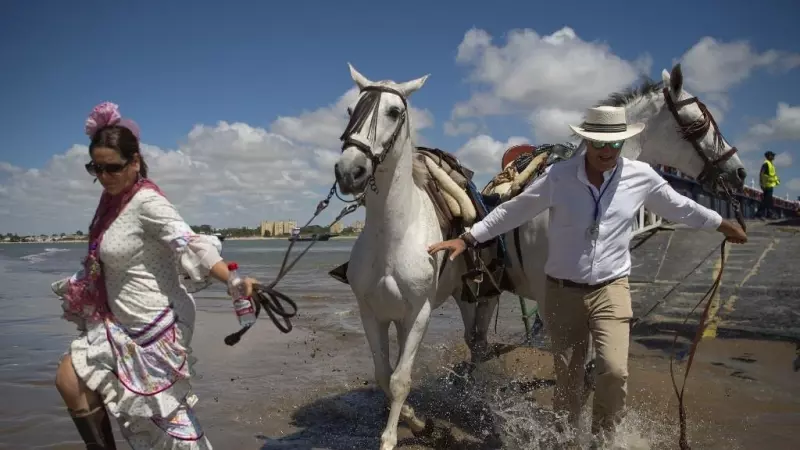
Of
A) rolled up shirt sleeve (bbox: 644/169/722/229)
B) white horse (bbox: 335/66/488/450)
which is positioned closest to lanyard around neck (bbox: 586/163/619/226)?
rolled up shirt sleeve (bbox: 644/169/722/229)

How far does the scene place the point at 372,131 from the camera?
358 cm

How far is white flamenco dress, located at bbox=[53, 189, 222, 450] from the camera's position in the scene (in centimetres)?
274

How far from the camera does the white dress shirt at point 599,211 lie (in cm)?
358

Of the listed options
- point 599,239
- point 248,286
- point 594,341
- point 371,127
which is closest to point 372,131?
point 371,127

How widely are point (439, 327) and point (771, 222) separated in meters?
14.0

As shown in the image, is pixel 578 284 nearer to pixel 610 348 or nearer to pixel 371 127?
pixel 610 348

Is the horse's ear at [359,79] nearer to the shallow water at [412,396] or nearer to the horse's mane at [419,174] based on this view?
the horse's mane at [419,174]

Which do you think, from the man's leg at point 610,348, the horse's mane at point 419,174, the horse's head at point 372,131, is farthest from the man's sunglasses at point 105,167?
the man's leg at point 610,348

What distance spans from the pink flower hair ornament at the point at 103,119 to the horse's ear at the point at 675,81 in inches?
155

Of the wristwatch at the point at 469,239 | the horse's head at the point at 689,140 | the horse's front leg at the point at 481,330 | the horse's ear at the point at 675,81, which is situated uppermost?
the horse's ear at the point at 675,81

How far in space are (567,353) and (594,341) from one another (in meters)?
0.25

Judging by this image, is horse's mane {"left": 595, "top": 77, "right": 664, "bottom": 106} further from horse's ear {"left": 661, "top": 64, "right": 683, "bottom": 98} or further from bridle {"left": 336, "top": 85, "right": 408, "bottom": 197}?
bridle {"left": 336, "top": 85, "right": 408, "bottom": 197}

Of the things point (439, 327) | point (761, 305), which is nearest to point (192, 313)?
point (439, 327)

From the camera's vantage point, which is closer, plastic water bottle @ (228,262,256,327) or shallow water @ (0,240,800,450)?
plastic water bottle @ (228,262,256,327)
